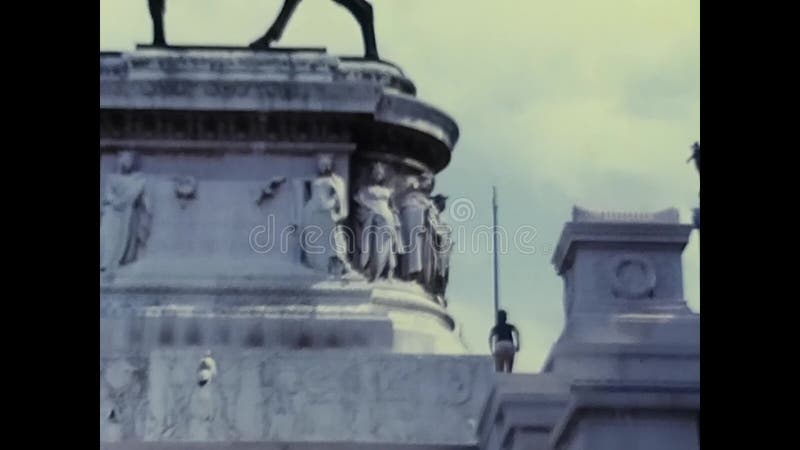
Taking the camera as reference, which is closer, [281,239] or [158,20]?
[281,239]

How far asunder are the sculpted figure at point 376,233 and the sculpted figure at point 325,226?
1.14 ft

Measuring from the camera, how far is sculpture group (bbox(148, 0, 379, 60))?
26.8 metres

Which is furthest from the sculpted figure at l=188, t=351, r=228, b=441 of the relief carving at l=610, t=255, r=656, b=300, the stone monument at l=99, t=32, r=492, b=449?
the relief carving at l=610, t=255, r=656, b=300

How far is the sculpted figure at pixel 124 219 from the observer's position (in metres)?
25.7

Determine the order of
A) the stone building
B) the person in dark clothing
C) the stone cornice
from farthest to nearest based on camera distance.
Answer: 1. the stone building
2. the person in dark clothing
3. the stone cornice

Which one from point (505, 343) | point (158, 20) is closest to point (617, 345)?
point (505, 343)

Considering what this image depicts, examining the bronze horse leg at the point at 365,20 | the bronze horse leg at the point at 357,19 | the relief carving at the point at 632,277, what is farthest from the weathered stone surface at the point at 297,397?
the relief carving at the point at 632,277

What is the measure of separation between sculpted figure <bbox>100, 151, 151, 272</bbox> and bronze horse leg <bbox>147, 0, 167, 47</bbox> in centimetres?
186

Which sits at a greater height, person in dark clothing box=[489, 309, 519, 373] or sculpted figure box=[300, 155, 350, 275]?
sculpted figure box=[300, 155, 350, 275]

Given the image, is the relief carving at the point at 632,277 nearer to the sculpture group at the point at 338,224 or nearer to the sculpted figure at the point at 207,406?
the sculpted figure at the point at 207,406

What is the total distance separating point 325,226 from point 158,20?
3.80 m

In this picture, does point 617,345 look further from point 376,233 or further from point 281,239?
point 281,239

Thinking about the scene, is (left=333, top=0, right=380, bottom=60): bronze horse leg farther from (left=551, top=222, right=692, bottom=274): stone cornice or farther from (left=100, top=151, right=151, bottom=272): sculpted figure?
(left=551, top=222, right=692, bottom=274): stone cornice

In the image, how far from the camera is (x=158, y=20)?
1057 inches
